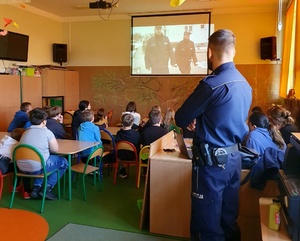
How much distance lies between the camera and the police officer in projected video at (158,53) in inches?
307

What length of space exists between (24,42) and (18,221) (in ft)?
19.7

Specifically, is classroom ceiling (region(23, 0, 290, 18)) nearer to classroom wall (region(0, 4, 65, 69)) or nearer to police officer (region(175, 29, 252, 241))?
classroom wall (region(0, 4, 65, 69))

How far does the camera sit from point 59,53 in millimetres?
8172

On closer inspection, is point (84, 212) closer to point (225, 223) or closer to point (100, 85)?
point (225, 223)

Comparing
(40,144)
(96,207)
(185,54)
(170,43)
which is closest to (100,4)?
(170,43)

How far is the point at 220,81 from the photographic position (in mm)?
2139

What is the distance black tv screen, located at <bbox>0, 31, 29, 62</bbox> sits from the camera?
20.9 feet

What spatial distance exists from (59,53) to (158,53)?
8.51ft

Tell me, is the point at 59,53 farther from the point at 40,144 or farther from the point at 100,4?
the point at 40,144

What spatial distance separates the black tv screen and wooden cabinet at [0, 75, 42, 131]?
1.54ft

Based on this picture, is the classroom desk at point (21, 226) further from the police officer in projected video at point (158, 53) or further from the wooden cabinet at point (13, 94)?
the police officer in projected video at point (158, 53)

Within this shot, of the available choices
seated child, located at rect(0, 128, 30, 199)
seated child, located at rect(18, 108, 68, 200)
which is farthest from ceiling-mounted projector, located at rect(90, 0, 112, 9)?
seated child, located at rect(0, 128, 30, 199)

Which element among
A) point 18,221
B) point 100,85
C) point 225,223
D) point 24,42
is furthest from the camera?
point 100,85

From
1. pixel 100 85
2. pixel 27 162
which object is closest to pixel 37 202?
pixel 27 162
